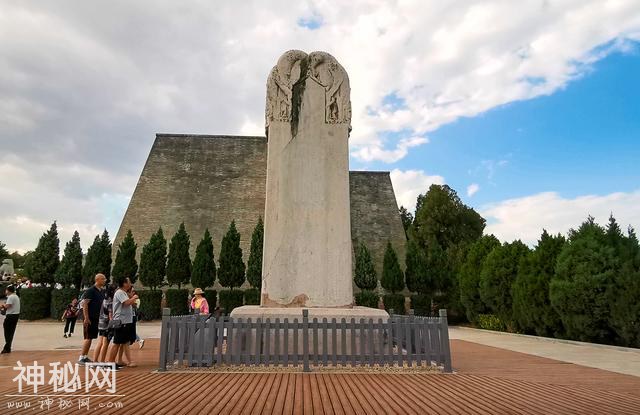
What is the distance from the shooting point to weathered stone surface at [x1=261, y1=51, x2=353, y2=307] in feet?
26.2

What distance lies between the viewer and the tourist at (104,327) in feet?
24.2

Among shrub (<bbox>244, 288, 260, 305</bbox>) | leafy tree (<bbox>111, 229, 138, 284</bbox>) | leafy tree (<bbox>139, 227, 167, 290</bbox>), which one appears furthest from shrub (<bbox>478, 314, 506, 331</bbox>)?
leafy tree (<bbox>111, 229, 138, 284</bbox>)

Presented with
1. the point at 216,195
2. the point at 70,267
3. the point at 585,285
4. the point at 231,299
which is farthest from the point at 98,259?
the point at 585,285

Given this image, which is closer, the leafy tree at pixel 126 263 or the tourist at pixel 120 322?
the tourist at pixel 120 322

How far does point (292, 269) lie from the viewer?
26.2 feet

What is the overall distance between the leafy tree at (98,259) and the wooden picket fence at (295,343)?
67.5 feet

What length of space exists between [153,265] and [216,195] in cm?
1119

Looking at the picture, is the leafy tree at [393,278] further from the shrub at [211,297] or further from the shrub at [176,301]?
the shrub at [176,301]

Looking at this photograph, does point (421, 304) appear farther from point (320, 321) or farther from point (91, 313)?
point (91, 313)

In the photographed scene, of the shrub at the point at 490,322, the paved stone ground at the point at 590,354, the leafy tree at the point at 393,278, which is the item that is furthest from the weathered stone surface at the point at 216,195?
the paved stone ground at the point at 590,354

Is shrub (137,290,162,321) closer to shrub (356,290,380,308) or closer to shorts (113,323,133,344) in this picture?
shrub (356,290,380,308)

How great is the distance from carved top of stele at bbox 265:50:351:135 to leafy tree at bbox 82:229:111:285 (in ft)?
67.8

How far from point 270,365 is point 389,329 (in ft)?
6.87

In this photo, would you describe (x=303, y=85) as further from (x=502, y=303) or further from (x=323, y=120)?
(x=502, y=303)
